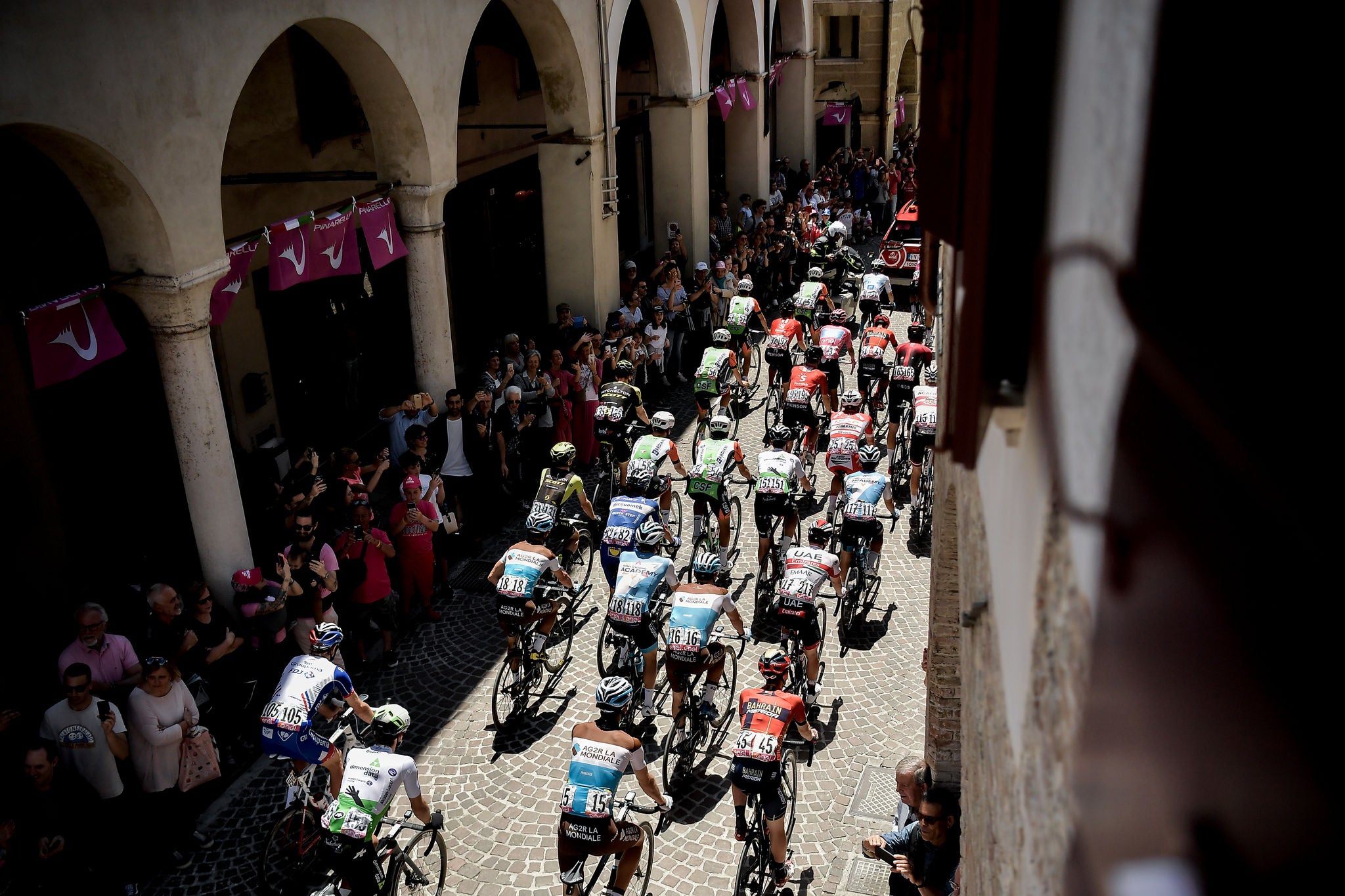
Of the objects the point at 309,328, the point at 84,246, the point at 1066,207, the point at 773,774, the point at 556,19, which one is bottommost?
the point at 773,774

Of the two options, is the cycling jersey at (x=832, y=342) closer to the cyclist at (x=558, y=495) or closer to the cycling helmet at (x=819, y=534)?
the cyclist at (x=558, y=495)

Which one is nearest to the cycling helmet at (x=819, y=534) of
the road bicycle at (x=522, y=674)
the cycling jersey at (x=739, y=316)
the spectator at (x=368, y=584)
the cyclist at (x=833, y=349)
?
the road bicycle at (x=522, y=674)

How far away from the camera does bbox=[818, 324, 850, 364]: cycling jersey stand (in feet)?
50.7

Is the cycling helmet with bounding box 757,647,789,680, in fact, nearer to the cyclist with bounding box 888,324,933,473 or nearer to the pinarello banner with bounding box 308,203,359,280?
the cyclist with bounding box 888,324,933,473

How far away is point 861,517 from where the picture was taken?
11.1 m

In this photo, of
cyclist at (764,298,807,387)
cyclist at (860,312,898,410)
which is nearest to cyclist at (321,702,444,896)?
cyclist at (860,312,898,410)

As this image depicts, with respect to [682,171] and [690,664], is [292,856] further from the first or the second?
[682,171]

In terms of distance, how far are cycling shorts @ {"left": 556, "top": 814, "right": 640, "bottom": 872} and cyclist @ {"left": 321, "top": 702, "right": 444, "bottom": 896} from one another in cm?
100

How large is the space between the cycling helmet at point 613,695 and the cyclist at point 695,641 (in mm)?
984

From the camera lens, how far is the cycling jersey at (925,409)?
39.3 ft

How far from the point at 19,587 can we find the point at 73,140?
4019 millimetres

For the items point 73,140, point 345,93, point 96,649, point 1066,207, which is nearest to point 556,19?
point 345,93

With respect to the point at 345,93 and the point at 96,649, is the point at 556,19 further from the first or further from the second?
the point at 96,649

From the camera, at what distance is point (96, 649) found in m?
8.41
